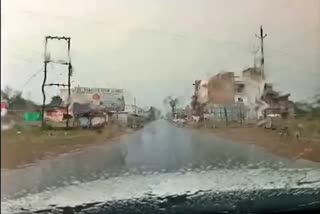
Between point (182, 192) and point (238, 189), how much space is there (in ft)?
0.53

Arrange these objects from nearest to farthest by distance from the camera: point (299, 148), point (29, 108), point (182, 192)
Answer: point (29, 108) < point (182, 192) < point (299, 148)

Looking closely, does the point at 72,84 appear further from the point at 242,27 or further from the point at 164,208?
the point at 242,27

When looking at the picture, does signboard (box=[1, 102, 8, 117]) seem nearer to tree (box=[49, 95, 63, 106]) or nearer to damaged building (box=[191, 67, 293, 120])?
tree (box=[49, 95, 63, 106])

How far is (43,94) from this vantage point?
122cm

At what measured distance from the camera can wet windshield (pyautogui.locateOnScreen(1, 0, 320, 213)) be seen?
121cm

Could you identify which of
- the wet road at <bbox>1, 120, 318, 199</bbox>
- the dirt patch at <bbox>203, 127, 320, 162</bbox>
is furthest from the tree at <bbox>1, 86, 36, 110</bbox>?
the dirt patch at <bbox>203, 127, 320, 162</bbox>

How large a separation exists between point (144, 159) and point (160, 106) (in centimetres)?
15

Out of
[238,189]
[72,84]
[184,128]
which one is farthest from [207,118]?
[72,84]

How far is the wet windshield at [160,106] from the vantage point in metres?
1.21

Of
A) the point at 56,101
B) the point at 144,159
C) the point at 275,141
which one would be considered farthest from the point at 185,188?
the point at 56,101

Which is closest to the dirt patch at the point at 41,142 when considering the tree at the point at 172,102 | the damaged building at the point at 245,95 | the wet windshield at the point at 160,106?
the wet windshield at the point at 160,106

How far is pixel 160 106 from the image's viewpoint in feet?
4.29

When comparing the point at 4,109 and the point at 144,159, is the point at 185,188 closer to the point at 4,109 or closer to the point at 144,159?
the point at 144,159

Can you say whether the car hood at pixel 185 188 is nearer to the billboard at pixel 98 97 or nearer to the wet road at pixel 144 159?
the wet road at pixel 144 159
